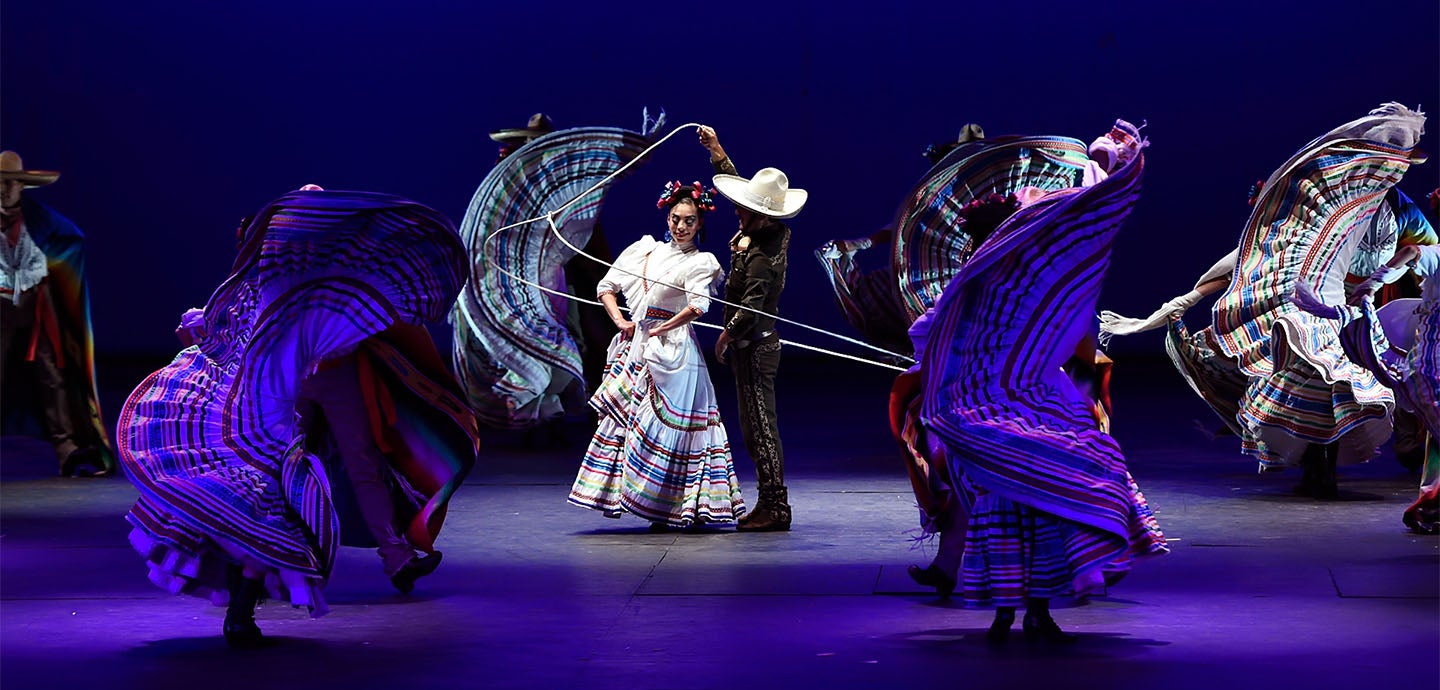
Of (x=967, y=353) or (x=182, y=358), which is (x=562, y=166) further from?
(x=967, y=353)

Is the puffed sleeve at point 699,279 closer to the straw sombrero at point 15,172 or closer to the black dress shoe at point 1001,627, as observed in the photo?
the black dress shoe at point 1001,627

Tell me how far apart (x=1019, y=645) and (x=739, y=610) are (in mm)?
954

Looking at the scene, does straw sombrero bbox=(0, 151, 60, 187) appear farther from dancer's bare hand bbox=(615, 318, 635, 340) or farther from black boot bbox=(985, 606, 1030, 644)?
black boot bbox=(985, 606, 1030, 644)

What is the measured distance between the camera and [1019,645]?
541cm

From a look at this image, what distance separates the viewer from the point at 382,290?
591cm

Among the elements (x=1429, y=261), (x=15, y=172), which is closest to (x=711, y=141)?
(x=1429, y=261)

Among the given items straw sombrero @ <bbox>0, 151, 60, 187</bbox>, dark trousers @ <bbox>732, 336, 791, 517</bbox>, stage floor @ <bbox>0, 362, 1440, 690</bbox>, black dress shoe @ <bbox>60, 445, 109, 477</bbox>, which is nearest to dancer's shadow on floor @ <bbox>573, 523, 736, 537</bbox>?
stage floor @ <bbox>0, 362, 1440, 690</bbox>

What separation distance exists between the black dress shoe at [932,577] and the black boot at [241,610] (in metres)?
1.93

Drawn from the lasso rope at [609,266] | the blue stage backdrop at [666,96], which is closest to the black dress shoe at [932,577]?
the lasso rope at [609,266]

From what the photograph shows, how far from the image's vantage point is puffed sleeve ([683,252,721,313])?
7.45 m

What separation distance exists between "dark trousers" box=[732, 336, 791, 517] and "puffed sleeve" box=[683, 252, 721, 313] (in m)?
0.24

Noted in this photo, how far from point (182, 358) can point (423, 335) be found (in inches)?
29.2

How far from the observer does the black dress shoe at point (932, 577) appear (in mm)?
5996

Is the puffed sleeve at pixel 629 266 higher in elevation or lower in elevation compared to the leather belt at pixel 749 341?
higher
